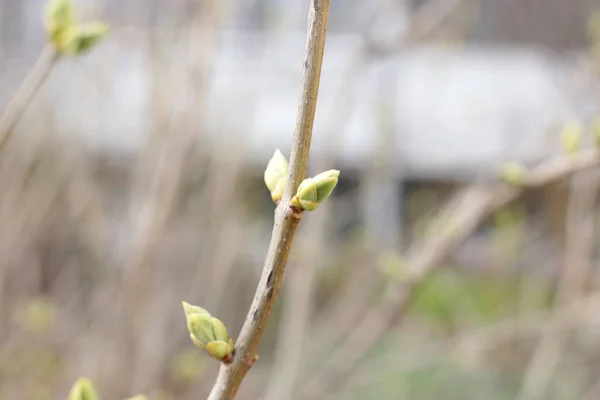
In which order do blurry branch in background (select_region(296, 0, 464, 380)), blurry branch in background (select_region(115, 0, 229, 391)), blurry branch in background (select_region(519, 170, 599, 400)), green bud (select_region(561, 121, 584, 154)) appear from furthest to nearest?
1. blurry branch in background (select_region(519, 170, 599, 400))
2. blurry branch in background (select_region(296, 0, 464, 380))
3. blurry branch in background (select_region(115, 0, 229, 391))
4. green bud (select_region(561, 121, 584, 154))

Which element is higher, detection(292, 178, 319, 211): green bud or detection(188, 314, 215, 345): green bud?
detection(292, 178, 319, 211): green bud

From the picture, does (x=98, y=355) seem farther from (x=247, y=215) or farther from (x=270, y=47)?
(x=270, y=47)

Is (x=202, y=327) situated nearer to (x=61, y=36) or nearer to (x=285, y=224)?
(x=285, y=224)

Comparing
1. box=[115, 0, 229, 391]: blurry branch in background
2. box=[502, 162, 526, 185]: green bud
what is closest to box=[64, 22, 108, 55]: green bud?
box=[502, 162, 526, 185]: green bud

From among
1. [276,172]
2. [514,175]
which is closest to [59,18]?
[276,172]

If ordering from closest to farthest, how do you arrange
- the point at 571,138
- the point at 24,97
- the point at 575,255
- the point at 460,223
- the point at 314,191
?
the point at 314,191
the point at 24,97
the point at 571,138
the point at 460,223
the point at 575,255

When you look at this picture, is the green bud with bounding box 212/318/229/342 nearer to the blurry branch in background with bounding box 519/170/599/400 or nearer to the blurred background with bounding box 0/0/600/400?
the blurred background with bounding box 0/0/600/400

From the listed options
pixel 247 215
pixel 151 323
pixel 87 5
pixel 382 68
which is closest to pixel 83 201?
pixel 151 323

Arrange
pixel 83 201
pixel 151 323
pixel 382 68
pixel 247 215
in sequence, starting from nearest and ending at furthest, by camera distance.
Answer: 1. pixel 151 323
2. pixel 83 201
3. pixel 247 215
4. pixel 382 68
